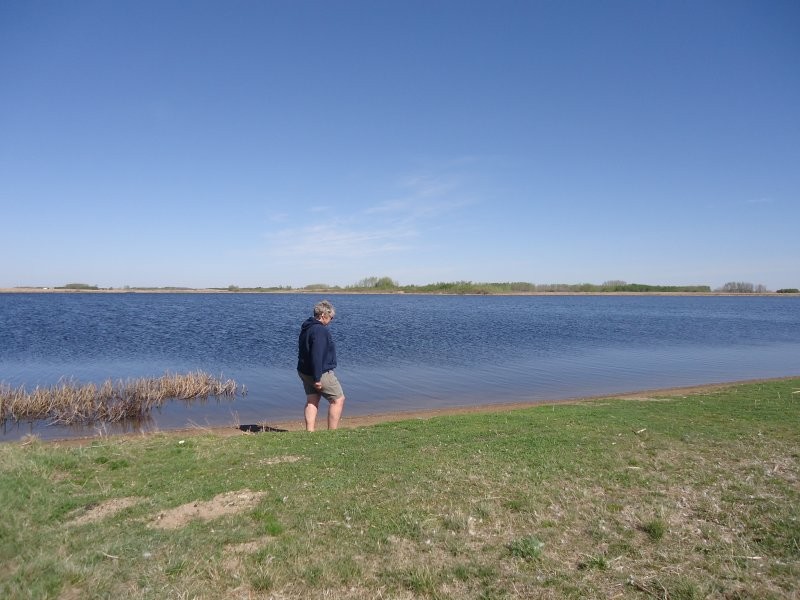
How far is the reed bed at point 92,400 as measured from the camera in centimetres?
1421

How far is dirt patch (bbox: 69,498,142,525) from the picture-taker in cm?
540

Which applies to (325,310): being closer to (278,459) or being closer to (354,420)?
(278,459)

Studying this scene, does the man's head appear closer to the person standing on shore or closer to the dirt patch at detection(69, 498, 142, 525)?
the person standing on shore

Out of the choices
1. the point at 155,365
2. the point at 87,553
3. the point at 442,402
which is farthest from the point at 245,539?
the point at 155,365

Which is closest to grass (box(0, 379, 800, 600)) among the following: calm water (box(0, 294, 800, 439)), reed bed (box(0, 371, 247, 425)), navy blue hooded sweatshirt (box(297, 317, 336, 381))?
navy blue hooded sweatshirt (box(297, 317, 336, 381))

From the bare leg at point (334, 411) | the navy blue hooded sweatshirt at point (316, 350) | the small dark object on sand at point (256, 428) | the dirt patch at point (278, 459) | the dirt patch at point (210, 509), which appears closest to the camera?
the dirt patch at point (210, 509)

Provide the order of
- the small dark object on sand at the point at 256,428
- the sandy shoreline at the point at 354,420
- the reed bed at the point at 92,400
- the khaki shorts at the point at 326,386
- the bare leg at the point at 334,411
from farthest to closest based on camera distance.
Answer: the reed bed at the point at 92,400 → the small dark object on sand at the point at 256,428 → the sandy shoreline at the point at 354,420 → the bare leg at the point at 334,411 → the khaki shorts at the point at 326,386

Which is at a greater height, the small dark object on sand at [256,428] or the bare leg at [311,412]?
the bare leg at [311,412]

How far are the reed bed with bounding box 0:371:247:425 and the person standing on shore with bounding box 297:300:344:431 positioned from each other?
25.8 ft

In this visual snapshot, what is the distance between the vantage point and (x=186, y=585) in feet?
13.5

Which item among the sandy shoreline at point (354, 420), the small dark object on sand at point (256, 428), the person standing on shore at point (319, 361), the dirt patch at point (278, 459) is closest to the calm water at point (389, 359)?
the sandy shoreline at point (354, 420)

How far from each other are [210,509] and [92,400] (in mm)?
11536

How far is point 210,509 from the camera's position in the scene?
571 cm

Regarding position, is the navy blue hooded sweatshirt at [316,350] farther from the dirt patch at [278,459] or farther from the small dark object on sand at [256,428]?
the small dark object on sand at [256,428]
